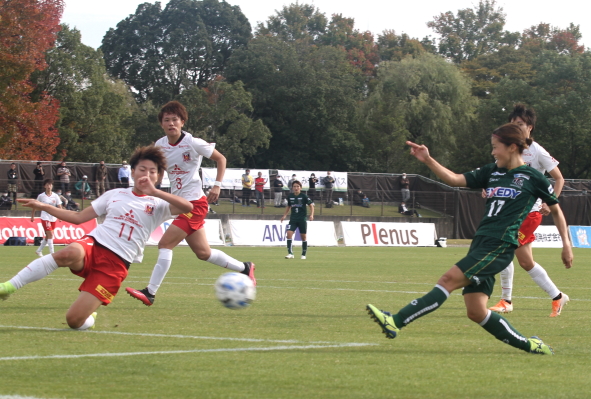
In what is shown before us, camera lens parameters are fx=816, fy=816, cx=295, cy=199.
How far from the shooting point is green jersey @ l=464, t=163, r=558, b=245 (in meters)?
6.04

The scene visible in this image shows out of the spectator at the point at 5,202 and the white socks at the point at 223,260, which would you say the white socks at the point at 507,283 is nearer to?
the white socks at the point at 223,260

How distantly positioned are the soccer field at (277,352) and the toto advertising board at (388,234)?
22187 mm

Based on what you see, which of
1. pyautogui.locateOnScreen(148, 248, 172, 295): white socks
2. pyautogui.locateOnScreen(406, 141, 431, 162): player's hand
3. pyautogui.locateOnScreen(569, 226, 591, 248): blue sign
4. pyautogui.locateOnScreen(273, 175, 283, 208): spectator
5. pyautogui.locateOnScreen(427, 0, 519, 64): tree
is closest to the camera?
pyautogui.locateOnScreen(406, 141, 431, 162): player's hand

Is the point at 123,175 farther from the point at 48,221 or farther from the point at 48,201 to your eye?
the point at 48,221

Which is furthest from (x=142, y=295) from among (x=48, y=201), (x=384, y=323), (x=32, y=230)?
(x=32, y=230)

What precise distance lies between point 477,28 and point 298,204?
76.1 metres

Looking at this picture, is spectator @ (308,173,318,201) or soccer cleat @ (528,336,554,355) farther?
spectator @ (308,173,318,201)

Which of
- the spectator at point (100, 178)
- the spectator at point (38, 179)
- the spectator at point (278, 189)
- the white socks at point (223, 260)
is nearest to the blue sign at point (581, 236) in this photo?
the spectator at point (278, 189)

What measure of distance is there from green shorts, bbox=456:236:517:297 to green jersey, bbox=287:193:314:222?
17431 mm

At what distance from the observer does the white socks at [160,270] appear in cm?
923

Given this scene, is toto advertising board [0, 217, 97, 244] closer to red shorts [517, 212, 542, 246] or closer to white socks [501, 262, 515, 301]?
white socks [501, 262, 515, 301]

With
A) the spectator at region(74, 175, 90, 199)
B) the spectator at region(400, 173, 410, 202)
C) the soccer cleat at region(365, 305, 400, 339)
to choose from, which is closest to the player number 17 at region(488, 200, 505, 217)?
the soccer cleat at region(365, 305, 400, 339)

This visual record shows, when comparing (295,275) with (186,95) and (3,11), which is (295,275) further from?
(186,95)

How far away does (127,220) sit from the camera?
7414mm
